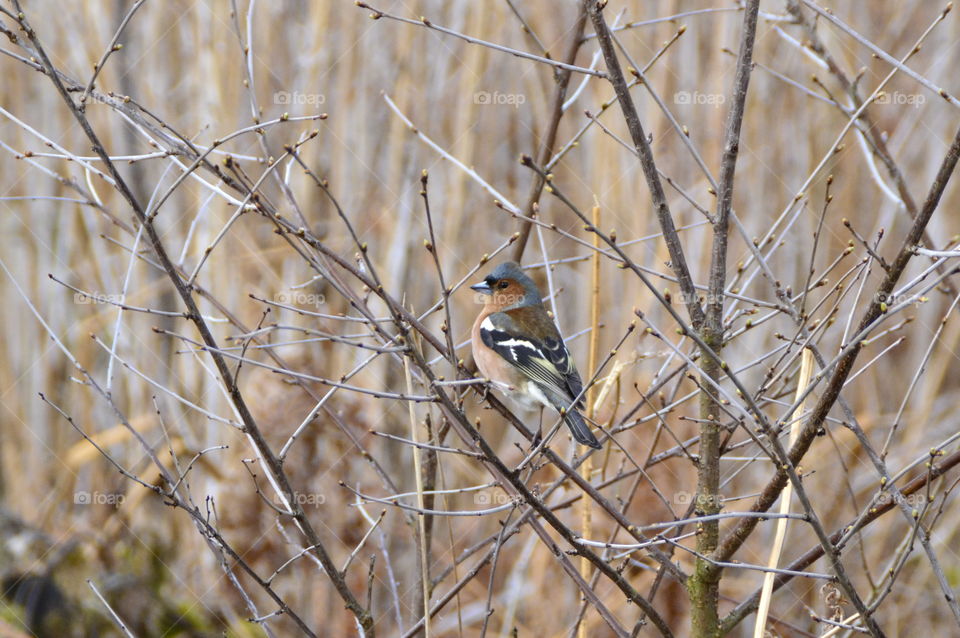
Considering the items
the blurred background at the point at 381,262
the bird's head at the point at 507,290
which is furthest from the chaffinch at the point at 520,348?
the blurred background at the point at 381,262

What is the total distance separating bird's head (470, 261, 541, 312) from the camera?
3863mm

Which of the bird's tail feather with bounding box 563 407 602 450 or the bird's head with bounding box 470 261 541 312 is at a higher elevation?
the bird's head with bounding box 470 261 541 312

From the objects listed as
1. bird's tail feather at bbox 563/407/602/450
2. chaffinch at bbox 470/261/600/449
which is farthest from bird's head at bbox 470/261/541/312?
bird's tail feather at bbox 563/407/602/450

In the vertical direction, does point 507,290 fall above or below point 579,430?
above

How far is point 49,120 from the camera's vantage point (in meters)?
5.70

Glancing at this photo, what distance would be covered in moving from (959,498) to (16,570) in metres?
5.34

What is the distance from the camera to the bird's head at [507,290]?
3.86m

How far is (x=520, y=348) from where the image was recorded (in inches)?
145

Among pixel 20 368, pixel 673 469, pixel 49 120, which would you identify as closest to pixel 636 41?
pixel 673 469

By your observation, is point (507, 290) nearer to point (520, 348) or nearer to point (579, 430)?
point (520, 348)

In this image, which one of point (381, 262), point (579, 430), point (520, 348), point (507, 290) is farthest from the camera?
point (381, 262)

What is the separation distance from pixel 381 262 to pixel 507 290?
62.4 inches

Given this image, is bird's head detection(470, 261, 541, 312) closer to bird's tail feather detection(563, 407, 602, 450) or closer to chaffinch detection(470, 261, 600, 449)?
chaffinch detection(470, 261, 600, 449)

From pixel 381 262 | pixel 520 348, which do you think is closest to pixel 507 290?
pixel 520 348
